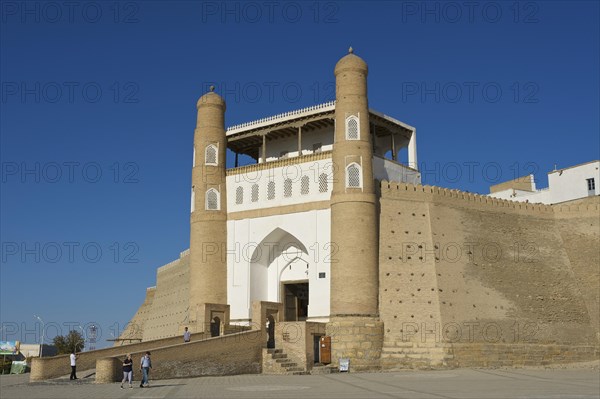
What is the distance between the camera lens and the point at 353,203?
27.6m

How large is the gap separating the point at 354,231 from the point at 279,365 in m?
6.00

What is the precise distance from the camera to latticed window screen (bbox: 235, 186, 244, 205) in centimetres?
3203

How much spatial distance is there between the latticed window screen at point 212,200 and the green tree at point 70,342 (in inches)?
1549

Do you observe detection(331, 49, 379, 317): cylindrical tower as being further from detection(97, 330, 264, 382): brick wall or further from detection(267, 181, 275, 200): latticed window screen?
detection(267, 181, 275, 200): latticed window screen

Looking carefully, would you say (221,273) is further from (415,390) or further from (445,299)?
(415,390)

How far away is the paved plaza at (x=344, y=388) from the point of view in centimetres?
1562

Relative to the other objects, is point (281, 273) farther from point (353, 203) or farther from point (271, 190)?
point (353, 203)

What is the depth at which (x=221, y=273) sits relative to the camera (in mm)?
31078

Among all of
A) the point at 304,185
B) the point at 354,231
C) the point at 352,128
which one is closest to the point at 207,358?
the point at 354,231

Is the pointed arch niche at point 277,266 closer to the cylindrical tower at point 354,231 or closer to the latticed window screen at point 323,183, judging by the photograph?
the latticed window screen at point 323,183

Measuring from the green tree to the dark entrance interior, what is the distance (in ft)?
132

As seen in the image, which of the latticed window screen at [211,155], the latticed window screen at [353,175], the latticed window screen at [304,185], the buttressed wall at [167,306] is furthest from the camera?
the buttressed wall at [167,306]

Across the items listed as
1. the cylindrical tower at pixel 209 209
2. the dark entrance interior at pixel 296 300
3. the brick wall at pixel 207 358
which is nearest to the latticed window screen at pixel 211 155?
the cylindrical tower at pixel 209 209

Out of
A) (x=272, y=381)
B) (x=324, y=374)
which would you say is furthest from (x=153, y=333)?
(x=272, y=381)
